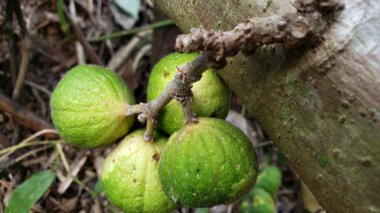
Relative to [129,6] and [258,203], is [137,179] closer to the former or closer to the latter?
[258,203]

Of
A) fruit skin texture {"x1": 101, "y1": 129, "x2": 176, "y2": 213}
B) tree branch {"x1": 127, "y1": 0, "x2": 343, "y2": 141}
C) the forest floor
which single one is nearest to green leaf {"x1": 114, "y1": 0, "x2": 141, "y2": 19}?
the forest floor

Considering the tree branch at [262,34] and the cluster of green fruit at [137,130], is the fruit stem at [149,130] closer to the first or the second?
the cluster of green fruit at [137,130]

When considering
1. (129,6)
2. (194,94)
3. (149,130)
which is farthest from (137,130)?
(129,6)

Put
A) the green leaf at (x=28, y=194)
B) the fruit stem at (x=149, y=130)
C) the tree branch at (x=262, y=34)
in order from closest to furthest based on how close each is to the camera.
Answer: the tree branch at (x=262, y=34) < the fruit stem at (x=149, y=130) < the green leaf at (x=28, y=194)

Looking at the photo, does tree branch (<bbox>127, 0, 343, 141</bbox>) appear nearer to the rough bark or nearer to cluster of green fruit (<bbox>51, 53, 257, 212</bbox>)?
the rough bark

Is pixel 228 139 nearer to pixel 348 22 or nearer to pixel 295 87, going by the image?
pixel 295 87

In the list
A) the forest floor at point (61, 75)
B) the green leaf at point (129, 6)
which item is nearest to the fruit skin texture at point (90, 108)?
the forest floor at point (61, 75)
